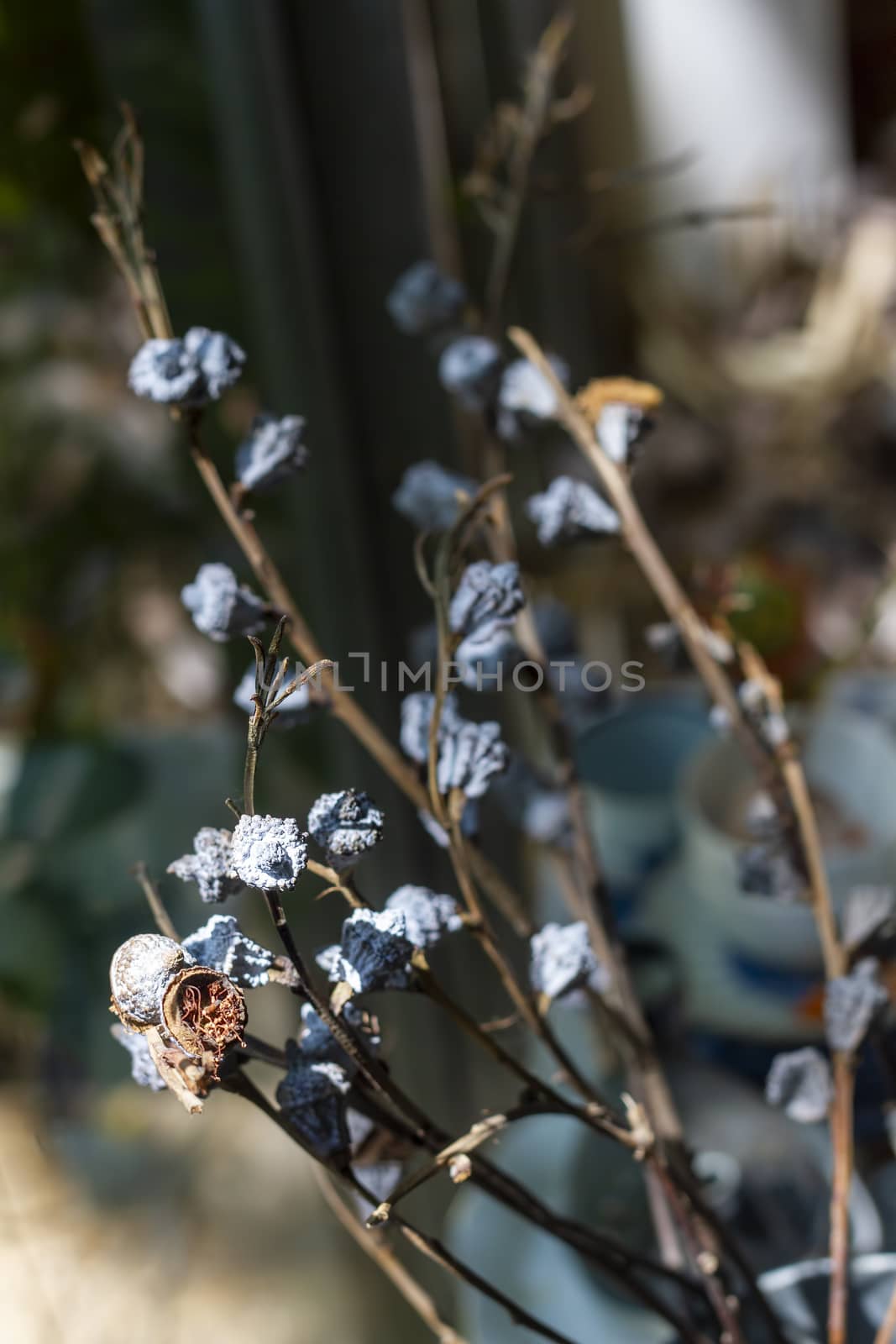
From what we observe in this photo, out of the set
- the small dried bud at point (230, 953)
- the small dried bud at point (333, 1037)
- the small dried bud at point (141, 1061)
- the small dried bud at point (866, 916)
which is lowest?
the small dried bud at point (866, 916)

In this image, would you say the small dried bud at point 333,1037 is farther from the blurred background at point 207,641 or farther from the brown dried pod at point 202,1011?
the blurred background at point 207,641

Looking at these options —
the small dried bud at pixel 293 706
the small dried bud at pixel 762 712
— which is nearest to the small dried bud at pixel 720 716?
the small dried bud at pixel 762 712

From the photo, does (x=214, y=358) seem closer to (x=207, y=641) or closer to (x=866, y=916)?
(x=866, y=916)

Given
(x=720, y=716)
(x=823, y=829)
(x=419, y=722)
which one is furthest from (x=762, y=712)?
(x=823, y=829)

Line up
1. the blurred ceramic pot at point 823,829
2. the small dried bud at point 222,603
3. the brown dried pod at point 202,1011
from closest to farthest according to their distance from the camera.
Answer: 1. the brown dried pod at point 202,1011
2. the small dried bud at point 222,603
3. the blurred ceramic pot at point 823,829

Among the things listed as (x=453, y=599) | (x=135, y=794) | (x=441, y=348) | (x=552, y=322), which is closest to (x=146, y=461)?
(x=135, y=794)

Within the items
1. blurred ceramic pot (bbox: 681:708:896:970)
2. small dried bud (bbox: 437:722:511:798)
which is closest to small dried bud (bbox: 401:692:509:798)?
small dried bud (bbox: 437:722:511:798)

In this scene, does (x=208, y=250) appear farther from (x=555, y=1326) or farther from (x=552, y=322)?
(x=552, y=322)
